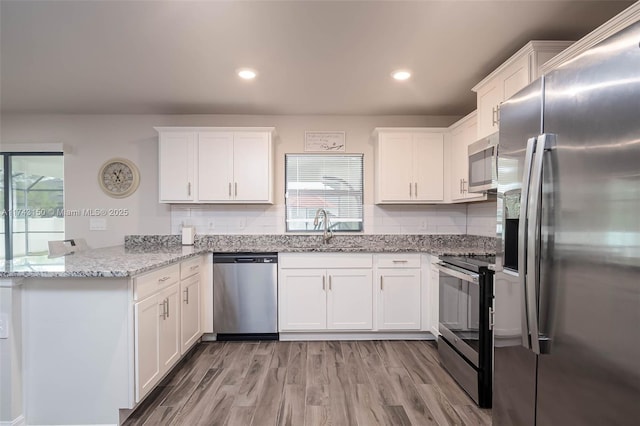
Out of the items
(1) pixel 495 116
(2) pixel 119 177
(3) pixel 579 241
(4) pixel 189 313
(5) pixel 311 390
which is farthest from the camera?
(2) pixel 119 177

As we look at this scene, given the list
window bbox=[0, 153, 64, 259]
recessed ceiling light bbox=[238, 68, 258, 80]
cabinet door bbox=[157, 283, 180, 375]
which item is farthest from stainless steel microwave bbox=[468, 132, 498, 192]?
window bbox=[0, 153, 64, 259]

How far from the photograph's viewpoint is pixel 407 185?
11.6 feet

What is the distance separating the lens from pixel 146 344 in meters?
2.01

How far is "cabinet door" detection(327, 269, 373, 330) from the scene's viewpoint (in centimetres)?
323

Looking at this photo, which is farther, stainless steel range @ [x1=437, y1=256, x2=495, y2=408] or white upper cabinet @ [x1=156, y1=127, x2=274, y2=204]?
white upper cabinet @ [x1=156, y1=127, x2=274, y2=204]

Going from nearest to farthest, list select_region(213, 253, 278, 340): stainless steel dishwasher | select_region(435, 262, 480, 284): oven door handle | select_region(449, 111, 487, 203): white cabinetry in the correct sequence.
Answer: select_region(435, 262, 480, 284): oven door handle → select_region(449, 111, 487, 203): white cabinetry → select_region(213, 253, 278, 340): stainless steel dishwasher

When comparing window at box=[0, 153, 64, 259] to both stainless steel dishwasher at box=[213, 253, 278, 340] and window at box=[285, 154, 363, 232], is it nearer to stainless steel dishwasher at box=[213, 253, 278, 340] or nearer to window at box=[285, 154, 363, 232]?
stainless steel dishwasher at box=[213, 253, 278, 340]

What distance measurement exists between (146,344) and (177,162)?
6.58ft

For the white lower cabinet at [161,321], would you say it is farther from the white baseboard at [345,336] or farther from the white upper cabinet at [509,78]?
the white upper cabinet at [509,78]

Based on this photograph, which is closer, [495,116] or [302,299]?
[495,116]

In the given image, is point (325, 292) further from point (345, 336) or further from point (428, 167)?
point (428, 167)

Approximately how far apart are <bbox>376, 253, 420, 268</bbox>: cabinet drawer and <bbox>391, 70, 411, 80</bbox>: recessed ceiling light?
1.61 metres

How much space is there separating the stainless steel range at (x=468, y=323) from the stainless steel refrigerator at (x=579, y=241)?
2.47 feet

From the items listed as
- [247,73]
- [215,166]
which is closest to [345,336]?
[215,166]
